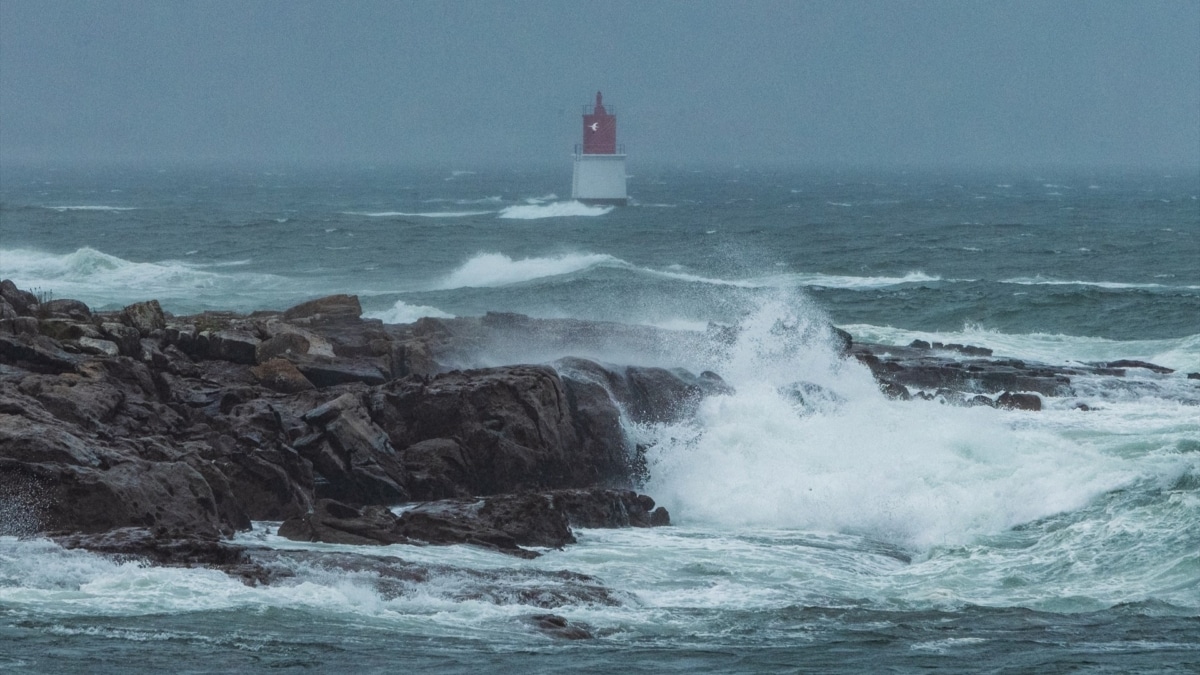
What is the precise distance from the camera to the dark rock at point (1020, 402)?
24.0 metres

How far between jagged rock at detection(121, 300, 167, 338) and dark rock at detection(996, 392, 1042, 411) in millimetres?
12831

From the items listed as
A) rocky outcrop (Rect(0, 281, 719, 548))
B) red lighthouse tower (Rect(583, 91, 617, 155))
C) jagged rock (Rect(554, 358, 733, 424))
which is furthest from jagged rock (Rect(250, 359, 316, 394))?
red lighthouse tower (Rect(583, 91, 617, 155))

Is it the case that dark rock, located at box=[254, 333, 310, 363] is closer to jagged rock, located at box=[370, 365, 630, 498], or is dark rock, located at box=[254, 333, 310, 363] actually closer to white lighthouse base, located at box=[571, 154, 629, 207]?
jagged rock, located at box=[370, 365, 630, 498]

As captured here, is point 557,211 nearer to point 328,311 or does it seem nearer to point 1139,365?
point 1139,365

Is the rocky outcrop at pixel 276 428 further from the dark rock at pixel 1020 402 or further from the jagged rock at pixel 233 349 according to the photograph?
the dark rock at pixel 1020 402

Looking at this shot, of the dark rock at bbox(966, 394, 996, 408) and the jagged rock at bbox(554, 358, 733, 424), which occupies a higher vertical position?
the jagged rock at bbox(554, 358, 733, 424)

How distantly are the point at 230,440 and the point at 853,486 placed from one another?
771cm

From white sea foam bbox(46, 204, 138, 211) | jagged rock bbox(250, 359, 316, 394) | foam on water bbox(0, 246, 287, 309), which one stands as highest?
white sea foam bbox(46, 204, 138, 211)

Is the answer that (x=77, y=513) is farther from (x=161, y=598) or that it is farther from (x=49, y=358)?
(x=49, y=358)

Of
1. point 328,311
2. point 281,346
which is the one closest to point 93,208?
point 328,311

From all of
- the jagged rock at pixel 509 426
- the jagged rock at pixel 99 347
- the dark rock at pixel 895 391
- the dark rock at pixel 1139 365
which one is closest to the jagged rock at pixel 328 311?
the jagged rock at pixel 99 347

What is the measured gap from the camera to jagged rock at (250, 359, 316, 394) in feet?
66.6

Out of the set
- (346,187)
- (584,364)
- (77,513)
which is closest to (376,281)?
(584,364)

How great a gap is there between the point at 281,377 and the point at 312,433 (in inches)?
108
